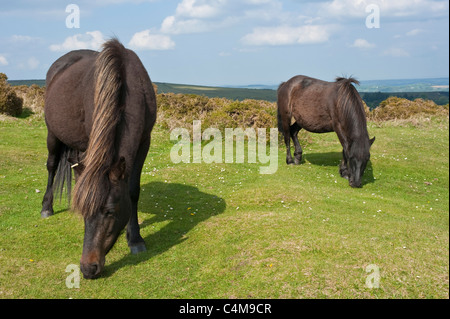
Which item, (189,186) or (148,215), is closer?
(148,215)

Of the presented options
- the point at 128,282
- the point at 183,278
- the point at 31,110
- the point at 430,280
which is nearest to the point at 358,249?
the point at 430,280

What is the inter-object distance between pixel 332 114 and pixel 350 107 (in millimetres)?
994

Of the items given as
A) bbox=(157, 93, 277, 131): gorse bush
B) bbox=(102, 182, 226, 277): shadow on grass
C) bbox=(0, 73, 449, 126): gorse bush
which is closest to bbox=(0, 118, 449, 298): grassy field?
bbox=(102, 182, 226, 277): shadow on grass

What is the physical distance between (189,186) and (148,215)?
2676 mm

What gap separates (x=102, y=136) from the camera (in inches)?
194

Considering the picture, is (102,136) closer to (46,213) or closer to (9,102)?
(46,213)

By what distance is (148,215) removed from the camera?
8.22m

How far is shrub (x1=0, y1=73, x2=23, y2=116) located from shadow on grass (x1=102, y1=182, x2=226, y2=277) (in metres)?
14.9

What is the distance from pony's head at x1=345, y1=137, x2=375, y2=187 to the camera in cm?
1097

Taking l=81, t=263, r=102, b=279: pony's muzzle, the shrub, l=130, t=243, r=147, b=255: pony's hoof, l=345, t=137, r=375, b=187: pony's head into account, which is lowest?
l=130, t=243, r=147, b=255: pony's hoof

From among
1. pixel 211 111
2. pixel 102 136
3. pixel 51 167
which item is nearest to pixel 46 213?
pixel 51 167

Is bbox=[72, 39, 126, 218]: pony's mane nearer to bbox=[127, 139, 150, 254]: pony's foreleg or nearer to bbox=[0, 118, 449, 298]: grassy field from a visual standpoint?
bbox=[127, 139, 150, 254]: pony's foreleg
